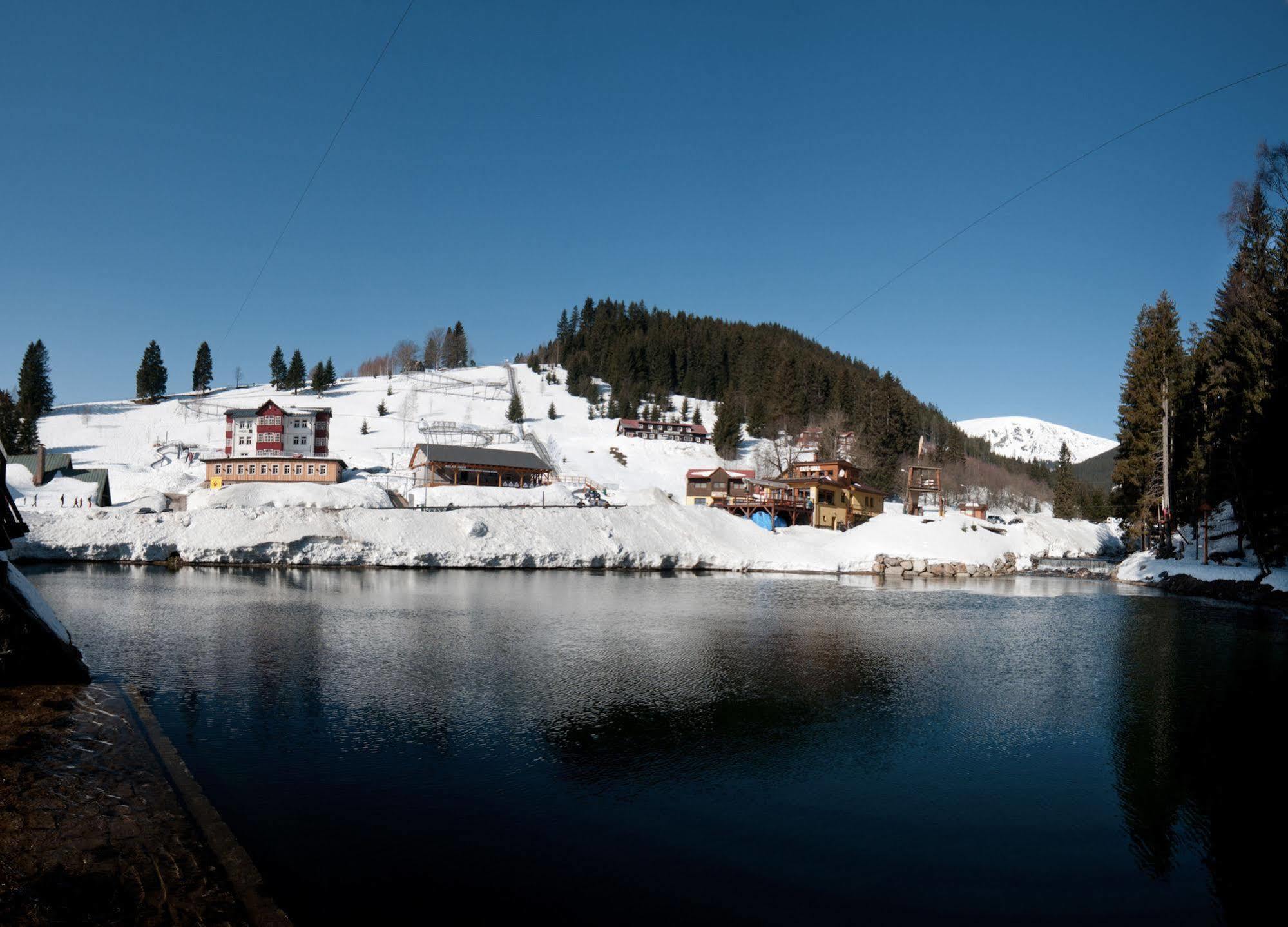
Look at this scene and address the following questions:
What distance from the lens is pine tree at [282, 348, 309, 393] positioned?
114 metres

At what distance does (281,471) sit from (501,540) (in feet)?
87.3

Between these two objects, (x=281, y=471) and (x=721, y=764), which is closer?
(x=721, y=764)

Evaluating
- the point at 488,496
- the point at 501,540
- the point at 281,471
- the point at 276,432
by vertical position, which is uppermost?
the point at 276,432

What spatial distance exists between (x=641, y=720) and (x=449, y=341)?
15421cm

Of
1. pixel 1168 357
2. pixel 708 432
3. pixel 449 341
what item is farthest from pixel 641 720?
pixel 449 341

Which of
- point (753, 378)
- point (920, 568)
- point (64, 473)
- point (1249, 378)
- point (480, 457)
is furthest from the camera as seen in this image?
→ point (753, 378)

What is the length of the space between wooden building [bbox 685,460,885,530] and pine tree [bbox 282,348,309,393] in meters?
77.7

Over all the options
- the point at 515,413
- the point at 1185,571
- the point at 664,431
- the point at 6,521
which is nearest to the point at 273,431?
the point at 515,413

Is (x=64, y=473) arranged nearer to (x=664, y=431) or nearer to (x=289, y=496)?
(x=289, y=496)

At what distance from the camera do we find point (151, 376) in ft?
333

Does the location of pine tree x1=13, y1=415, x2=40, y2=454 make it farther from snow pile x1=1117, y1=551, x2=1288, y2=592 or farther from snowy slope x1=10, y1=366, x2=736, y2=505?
snow pile x1=1117, y1=551, x2=1288, y2=592

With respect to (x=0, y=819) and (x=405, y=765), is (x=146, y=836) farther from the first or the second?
(x=405, y=765)

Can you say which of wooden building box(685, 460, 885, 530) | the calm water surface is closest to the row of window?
wooden building box(685, 460, 885, 530)

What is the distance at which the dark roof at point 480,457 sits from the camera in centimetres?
6056
